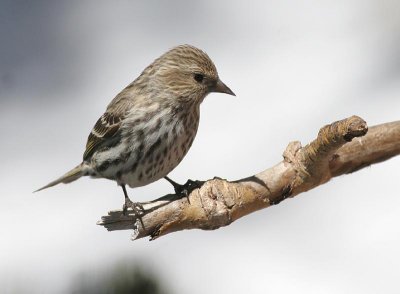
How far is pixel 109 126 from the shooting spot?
2186 millimetres

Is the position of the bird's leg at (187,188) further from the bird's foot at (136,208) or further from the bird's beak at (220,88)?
the bird's beak at (220,88)

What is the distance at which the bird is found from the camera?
2074mm

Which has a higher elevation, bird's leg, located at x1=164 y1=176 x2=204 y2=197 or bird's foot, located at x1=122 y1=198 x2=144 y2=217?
bird's leg, located at x1=164 y1=176 x2=204 y2=197

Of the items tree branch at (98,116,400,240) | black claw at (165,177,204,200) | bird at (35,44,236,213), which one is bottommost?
tree branch at (98,116,400,240)

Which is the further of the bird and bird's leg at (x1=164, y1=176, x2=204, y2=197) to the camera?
the bird

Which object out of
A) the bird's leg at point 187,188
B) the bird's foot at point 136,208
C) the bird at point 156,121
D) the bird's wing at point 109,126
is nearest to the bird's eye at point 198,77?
the bird at point 156,121

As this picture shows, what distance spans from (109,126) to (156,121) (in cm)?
14

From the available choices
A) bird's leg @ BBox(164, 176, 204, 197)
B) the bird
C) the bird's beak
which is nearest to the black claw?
bird's leg @ BBox(164, 176, 204, 197)

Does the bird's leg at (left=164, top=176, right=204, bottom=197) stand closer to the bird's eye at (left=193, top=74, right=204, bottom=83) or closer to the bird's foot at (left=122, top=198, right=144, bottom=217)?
the bird's foot at (left=122, top=198, right=144, bottom=217)

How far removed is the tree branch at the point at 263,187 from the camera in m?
1.78

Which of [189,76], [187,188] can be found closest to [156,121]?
[189,76]

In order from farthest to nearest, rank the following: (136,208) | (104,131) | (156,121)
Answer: (104,131)
(156,121)
(136,208)

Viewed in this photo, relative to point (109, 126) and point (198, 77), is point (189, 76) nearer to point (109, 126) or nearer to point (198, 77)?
point (198, 77)

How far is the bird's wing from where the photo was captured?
2.17 m
